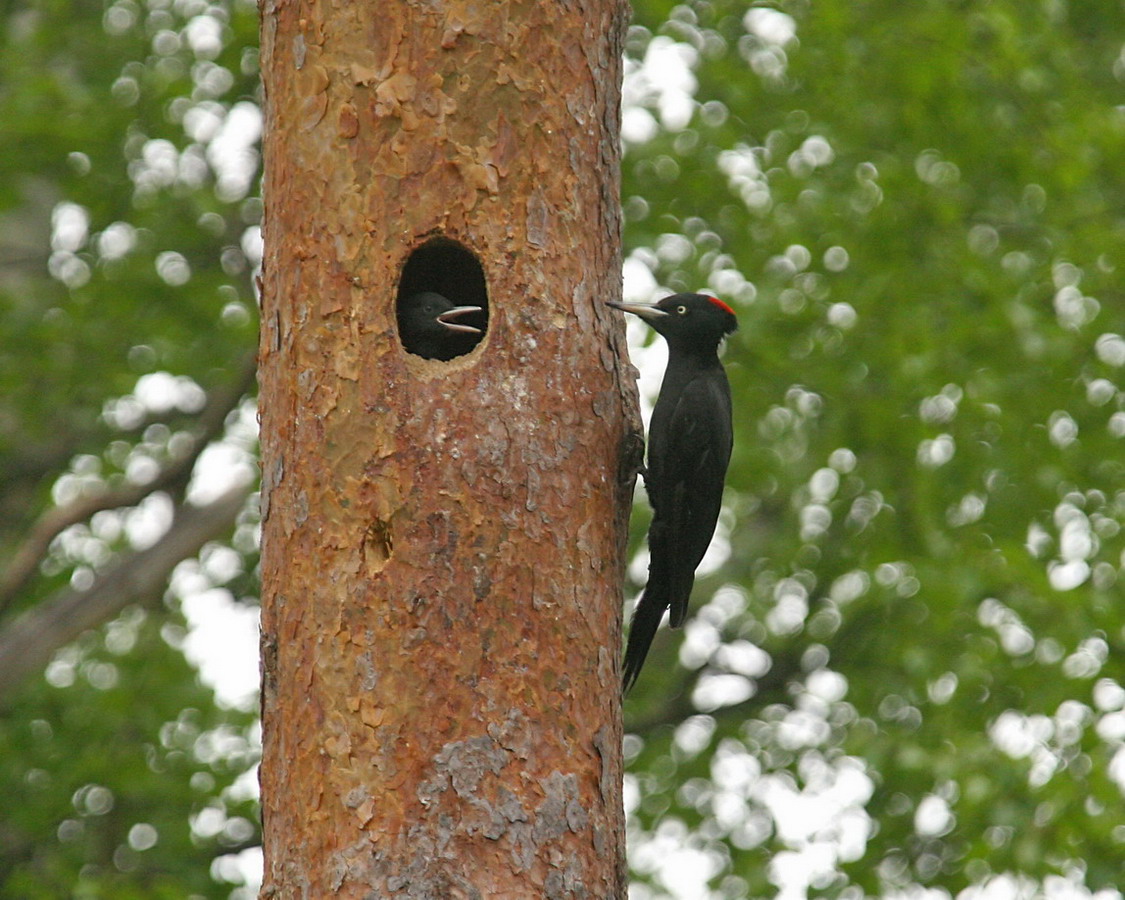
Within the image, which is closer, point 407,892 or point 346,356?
point 407,892

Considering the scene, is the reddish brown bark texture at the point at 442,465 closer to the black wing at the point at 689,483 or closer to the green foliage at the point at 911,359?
the black wing at the point at 689,483

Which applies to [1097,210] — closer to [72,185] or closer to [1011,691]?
[1011,691]

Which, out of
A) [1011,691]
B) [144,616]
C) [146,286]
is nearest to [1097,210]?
[1011,691]

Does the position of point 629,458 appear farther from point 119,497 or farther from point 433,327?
point 119,497

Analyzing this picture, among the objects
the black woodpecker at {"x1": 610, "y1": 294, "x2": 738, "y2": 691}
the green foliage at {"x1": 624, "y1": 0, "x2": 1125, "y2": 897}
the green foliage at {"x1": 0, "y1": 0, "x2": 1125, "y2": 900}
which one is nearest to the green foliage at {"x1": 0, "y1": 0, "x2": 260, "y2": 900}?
the green foliage at {"x1": 0, "y1": 0, "x2": 1125, "y2": 900}

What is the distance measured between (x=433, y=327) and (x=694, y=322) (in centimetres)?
113

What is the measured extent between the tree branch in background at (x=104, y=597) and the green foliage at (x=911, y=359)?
263 cm

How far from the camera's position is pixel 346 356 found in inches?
121

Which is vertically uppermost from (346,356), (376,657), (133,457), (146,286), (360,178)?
(360,178)

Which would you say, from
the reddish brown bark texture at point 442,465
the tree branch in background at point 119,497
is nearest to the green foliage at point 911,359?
the tree branch in background at point 119,497

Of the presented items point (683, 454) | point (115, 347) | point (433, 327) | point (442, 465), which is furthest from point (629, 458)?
point (115, 347)

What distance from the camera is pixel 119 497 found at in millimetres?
5949

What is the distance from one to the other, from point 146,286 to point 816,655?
4.28 metres

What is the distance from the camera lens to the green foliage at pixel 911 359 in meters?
6.76
